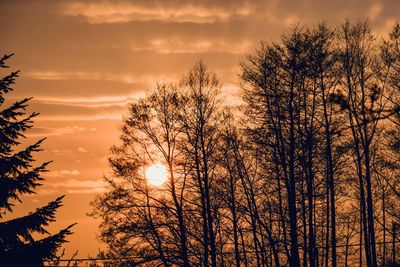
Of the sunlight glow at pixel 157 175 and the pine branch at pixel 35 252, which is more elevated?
the sunlight glow at pixel 157 175

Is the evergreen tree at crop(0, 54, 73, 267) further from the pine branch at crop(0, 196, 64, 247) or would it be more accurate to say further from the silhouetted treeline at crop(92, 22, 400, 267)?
the silhouetted treeline at crop(92, 22, 400, 267)

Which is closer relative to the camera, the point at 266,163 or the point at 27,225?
the point at 27,225

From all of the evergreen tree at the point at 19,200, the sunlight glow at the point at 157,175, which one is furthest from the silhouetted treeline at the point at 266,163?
the evergreen tree at the point at 19,200

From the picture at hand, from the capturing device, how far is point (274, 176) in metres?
24.2

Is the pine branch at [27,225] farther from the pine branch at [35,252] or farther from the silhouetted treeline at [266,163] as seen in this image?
the silhouetted treeline at [266,163]

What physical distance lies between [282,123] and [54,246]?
12747 mm

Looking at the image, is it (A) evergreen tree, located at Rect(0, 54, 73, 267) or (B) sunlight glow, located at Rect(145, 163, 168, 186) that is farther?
(B) sunlight glow, located at Rect(145, 163, 168, 186)

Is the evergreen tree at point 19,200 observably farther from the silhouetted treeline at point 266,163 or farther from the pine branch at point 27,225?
the silhouetted treeline at point 266,163

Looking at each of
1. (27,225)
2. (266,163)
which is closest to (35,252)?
(27,225)

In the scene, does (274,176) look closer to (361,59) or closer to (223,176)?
(223,176)

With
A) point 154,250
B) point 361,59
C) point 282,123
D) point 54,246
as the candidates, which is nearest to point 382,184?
point 361,59

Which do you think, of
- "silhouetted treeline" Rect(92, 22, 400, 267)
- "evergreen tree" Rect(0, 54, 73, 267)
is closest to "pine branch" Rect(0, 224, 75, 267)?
"evergreen tree" Rect(0, 54, 73, 267)

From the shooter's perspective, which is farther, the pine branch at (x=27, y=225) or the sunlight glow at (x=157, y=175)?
the sunlight glow at (x=157, y=175)

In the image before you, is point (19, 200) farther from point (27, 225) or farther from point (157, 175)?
point (157, 175)
